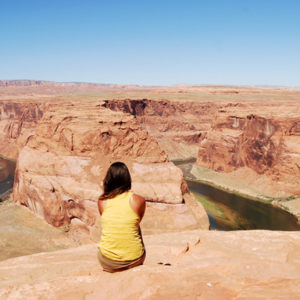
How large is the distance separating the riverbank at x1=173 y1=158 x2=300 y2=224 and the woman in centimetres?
4161

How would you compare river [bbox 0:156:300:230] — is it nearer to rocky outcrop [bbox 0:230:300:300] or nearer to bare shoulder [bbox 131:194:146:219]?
rocky outcrop [bbox 0:230:300:300]

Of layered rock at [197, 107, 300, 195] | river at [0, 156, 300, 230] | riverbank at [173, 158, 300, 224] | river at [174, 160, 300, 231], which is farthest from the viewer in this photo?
layered rock at [197, 107, 300, 195]

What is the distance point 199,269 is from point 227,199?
141 feet

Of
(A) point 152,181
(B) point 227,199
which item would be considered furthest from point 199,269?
(B) point 227,199

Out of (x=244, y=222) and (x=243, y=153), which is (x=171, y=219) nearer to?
(x=244, y=222)

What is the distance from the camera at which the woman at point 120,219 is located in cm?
611

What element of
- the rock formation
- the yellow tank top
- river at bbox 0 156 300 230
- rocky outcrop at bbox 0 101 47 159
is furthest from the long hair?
rocky outcrop at bbox 0 101 47 159

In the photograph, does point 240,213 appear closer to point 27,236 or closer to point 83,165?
point 83,165

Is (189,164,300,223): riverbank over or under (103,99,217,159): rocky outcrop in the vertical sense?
under

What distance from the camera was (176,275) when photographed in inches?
244

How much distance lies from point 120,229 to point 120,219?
215 mm

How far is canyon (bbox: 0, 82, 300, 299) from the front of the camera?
6.08 m

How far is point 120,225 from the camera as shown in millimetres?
6082

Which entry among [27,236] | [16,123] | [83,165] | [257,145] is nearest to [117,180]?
[27,236]
